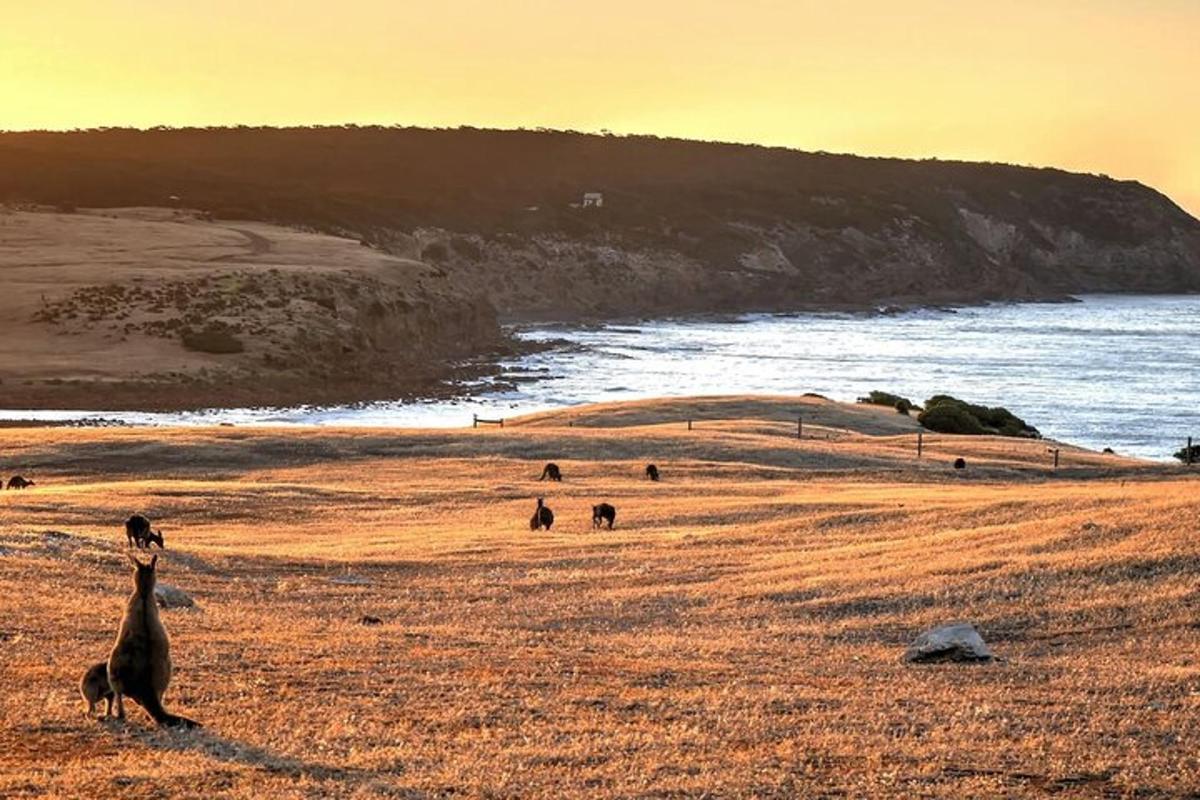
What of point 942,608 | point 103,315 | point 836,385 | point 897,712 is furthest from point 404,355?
point 897,712

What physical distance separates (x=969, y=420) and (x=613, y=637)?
58001mm

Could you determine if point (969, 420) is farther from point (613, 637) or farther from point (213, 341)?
point (613, 637)

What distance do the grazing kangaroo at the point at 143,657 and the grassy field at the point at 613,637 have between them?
32 centimetres

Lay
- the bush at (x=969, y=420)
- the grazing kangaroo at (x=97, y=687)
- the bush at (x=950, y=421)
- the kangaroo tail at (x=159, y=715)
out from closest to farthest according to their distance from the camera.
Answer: the kangaroo tail at (x=159, y=715) < the grazing kangaroo at (x=97, y=687) < the bush at (x=950, y=421) < the bush at (x=969, y=420)

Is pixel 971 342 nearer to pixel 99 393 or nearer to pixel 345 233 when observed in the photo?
pixel 345 233

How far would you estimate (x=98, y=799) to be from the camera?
41.7 feet

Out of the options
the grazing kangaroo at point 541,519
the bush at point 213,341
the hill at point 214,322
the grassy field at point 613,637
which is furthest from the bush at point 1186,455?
the bush at point 213,341

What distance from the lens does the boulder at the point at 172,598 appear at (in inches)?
916

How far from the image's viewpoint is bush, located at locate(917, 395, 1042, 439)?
257 ft

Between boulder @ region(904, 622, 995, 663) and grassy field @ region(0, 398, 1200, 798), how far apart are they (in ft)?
1.30

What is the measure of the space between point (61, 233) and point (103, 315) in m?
44.4

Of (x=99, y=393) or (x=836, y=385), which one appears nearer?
(x=99, y=393)

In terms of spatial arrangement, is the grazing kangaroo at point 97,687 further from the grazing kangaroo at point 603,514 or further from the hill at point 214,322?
the hill at point 214,322

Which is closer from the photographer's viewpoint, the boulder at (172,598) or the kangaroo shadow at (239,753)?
the kangaroo shadow at (239,753)
